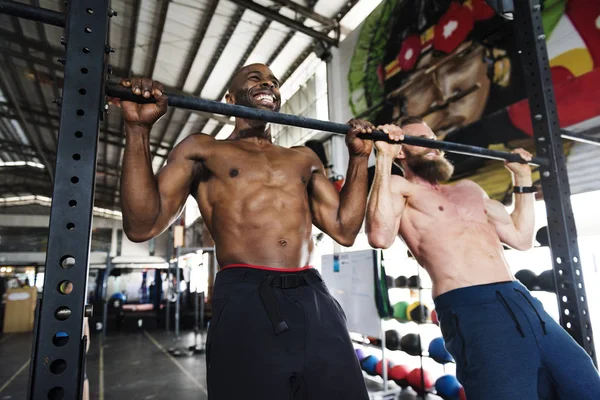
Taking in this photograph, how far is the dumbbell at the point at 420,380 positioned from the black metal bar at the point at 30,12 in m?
3.99

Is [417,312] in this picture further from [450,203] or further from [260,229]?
[260,229]

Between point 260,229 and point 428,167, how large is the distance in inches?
46.0

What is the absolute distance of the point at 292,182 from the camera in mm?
1471

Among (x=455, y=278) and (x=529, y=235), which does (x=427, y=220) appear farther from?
(x=529, y=235)

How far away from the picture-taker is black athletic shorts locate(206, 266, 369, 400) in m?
1.11

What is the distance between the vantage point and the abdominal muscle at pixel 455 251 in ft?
5.55

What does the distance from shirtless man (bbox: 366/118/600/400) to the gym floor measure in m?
2.86

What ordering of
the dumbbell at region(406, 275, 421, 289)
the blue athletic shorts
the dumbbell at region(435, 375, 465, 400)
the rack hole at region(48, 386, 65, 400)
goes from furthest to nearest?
the dumbbell at region(406, 275, 421, 289) < the dumbbell at region(435, 375, 465, 400) < the blue athletic shorts < the rack hole at region(48, 386, 65, 400)

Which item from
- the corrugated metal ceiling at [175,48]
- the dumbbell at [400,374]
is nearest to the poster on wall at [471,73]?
the corrugated metal ceiling at [175,48]

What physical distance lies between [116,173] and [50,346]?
1495 cm

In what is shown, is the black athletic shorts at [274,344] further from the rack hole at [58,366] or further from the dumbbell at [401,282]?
the dumbbell at [401,282]

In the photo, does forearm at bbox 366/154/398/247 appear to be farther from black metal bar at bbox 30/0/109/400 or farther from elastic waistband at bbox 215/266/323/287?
black metal bar at bbox 30/0/109/400

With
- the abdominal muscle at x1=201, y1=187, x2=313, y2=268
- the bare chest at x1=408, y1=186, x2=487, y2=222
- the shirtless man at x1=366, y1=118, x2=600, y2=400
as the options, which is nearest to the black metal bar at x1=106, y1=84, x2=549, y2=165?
the shirtless man at x1=366, y1=118, x2=600, y2=400

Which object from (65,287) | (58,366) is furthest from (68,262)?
(58,366)
